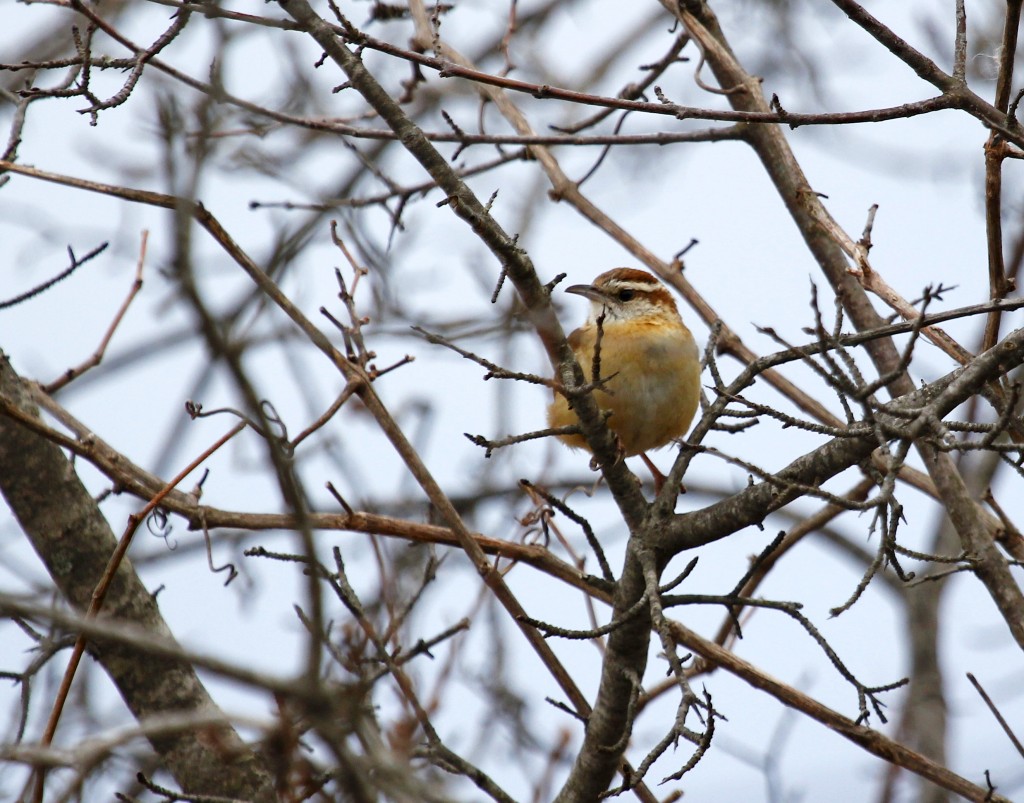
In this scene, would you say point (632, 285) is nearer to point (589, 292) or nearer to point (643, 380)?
point (589, 292)

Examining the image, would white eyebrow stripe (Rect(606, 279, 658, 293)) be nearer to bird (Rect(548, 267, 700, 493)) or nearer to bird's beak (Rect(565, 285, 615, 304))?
bird's beak (Rect(565, 285, 615, 304))

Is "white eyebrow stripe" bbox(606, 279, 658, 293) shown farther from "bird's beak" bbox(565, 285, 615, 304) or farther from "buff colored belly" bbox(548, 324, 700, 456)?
"buff colored belly" bbox(548, 324, 700, 456)

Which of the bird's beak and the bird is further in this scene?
the bird's beak

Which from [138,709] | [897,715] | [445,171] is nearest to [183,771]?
[138,709]

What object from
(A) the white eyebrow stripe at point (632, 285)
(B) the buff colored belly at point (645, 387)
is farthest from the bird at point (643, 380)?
(A) the white eyebrow stripe at point (632, 285)

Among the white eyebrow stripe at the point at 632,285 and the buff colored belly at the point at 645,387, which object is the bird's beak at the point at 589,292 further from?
the buff colored belly at the point at 645,387

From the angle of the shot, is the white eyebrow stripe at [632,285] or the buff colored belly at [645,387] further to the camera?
the white eyebrow stripe at [632,285]

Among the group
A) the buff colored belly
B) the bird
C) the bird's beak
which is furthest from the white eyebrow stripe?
the buff colored belly

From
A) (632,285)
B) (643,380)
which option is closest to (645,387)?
(643,380)

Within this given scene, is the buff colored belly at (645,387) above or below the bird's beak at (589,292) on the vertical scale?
below

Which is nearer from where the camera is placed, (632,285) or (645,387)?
(645,387)

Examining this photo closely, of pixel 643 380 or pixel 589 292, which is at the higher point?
pixel 589 292

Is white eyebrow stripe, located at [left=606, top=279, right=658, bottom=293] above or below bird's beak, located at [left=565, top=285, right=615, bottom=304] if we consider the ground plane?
above

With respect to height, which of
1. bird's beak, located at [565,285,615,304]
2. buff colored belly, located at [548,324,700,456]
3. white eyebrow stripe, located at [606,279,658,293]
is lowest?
buff colored belly, located at [548,324,700,456]
